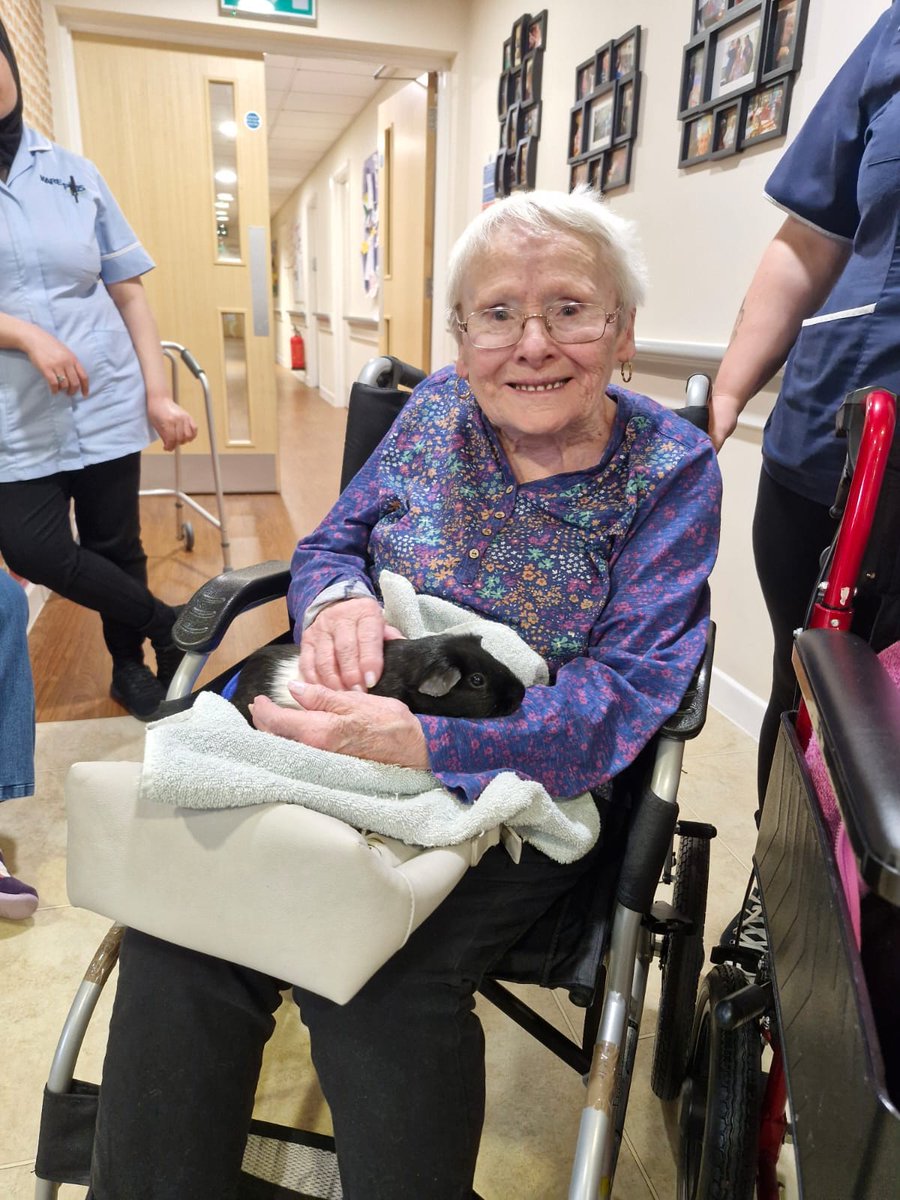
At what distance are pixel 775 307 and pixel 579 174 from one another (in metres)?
2.21

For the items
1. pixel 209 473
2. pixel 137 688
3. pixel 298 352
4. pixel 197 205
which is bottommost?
pixel 137 688

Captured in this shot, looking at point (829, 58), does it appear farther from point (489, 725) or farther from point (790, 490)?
point (489, 725)

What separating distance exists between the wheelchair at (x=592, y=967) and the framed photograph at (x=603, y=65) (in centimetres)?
217

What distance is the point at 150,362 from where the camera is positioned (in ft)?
6.70

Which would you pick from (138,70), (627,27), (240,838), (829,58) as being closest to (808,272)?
(829,58)

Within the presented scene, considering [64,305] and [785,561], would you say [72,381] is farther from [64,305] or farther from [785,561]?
[785,561]

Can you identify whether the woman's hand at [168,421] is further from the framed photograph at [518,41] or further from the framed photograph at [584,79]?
the framed photograph at [518,41]

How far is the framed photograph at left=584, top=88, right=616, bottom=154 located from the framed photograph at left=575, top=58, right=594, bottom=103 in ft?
0.19

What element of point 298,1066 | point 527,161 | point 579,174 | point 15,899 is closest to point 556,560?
point 298,1066

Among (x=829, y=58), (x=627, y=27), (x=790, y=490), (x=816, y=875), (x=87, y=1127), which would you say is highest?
(x=627, y=27)

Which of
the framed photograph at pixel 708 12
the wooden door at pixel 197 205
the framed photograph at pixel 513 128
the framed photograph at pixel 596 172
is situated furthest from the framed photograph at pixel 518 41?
the framed photograph at pixel 708 12

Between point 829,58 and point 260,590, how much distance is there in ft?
5.67

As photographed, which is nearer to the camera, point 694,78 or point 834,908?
point 834,908

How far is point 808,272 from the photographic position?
3.82 ft
